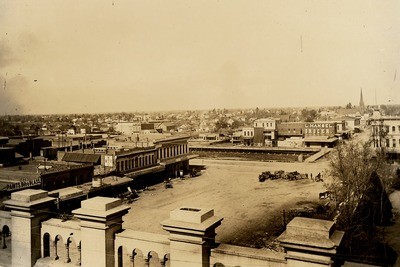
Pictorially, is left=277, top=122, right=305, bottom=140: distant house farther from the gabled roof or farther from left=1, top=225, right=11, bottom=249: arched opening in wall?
left=1, top=225, right=11, bottom=249: arched opening in wall

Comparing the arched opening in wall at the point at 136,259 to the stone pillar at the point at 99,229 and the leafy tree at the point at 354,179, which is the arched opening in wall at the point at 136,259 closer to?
the stone pillar at the point at 99,229

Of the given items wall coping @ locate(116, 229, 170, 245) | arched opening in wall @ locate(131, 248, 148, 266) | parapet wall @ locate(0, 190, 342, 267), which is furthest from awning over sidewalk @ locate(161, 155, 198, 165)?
wall coping @ locate(116, 229, 170, 245)

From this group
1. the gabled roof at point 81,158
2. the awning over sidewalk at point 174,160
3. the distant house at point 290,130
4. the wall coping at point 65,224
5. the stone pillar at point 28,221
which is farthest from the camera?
the distant house at point 290,130

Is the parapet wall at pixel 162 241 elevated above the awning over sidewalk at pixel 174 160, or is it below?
above

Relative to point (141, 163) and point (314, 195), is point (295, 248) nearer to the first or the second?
point (314, 195)

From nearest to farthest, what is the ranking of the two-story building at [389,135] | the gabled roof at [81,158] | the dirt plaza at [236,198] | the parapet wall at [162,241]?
the parapet wall at [162,241] → the dirt plaza at [236,198] → the two-story building at [389,135] → the gabled roof at [81,158]

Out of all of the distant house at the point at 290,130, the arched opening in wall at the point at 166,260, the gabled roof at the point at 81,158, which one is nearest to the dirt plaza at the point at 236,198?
the gabled roof at the point at 81,158
